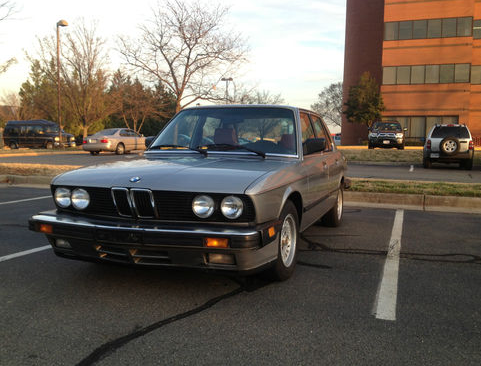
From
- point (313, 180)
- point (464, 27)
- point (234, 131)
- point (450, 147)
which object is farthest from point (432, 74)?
point (234, 131)

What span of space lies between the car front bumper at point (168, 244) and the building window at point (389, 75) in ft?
137

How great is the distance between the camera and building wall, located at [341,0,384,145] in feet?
168

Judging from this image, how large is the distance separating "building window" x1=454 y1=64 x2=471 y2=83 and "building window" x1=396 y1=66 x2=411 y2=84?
392cm

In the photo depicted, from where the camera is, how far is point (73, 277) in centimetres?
404

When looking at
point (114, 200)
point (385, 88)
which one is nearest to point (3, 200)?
point (114, 200)

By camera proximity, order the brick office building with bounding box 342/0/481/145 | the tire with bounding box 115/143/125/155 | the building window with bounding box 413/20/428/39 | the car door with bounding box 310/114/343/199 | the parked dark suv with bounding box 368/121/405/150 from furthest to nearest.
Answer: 1. the building window with bounding box 413/20/428/39
2. the brick office building with bounding box 342/0/481/145
3. the parked dark suv with bounding box 368/121/405/150
4. the tire with bounding box 115/143/125/155
5. the car door with bounding box 310/114/343/199

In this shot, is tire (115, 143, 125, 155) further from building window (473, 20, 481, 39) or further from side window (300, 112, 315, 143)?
building window (473, 20, 481, 39)

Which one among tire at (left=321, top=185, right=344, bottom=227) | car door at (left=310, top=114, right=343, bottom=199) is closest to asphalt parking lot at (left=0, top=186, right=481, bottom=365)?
car door at (left=310, top=114, right=343, bottom=199)

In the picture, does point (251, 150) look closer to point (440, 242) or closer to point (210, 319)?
point (210, 319)

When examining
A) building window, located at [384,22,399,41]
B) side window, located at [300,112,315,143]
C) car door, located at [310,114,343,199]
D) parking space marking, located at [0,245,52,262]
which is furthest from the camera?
building window, located at [384,22,399,41]

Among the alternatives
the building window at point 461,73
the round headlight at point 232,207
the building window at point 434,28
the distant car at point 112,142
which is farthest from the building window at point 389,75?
the round headlight at point 232,207

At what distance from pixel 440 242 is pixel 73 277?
4.28 m

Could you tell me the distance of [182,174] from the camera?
11.5 ft

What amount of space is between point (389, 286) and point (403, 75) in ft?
136
